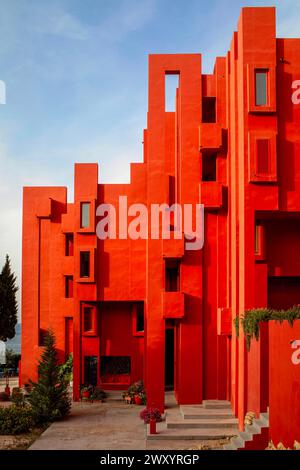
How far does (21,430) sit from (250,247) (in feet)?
37.8

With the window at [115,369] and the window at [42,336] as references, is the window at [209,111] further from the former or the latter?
the window at [42,336]

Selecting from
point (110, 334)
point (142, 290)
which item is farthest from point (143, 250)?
point (110, 334)

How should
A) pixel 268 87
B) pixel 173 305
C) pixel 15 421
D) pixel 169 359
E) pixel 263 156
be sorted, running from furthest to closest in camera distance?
pixel 169 359
pixel 173 305
pixel 15 421
pixel 268 87
pixel 263 156

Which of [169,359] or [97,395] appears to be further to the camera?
[169,359]

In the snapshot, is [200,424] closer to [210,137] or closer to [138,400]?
[138,400]

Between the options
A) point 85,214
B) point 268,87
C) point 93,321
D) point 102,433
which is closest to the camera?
point 268,87

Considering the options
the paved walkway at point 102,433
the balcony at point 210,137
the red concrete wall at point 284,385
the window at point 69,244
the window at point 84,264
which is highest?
the balcony at point 210,137

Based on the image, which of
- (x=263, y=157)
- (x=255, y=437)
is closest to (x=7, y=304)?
(x=263, y=157)

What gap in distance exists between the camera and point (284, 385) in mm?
16500

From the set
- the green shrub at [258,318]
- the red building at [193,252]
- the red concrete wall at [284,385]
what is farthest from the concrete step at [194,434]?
the red concrete wall at [284,385]

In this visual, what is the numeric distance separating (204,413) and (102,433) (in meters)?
4.05

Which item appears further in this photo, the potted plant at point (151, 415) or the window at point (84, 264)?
the window at point (84, 264)

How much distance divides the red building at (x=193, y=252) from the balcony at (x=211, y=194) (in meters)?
0.04

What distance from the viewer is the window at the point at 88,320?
32.9 meters
